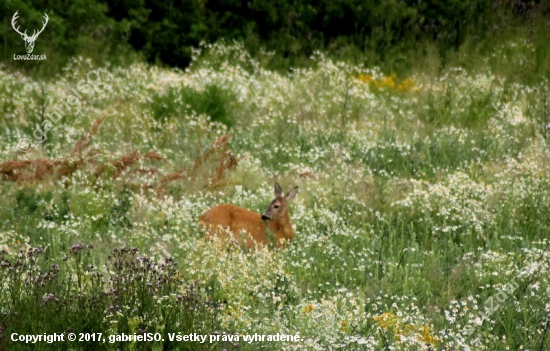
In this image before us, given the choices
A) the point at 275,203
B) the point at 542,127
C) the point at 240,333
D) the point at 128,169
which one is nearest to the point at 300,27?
the point at 542,127

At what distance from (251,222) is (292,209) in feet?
2.76

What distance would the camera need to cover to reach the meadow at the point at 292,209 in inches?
187

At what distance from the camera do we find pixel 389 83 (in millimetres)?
12328

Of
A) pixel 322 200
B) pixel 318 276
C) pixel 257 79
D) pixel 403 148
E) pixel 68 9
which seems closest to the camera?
pixel 318 276

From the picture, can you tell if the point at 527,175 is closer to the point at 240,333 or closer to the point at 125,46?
the point at 240,333

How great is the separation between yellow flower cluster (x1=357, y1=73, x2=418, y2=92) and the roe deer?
5.51 m

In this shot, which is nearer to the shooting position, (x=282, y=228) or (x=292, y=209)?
(x=282, y=228)

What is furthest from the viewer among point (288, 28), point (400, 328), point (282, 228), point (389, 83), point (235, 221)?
point (288, 28)

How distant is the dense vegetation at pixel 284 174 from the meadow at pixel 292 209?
1.0 inches

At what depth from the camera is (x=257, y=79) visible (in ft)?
42.6

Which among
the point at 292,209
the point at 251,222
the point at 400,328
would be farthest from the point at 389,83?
the point at 400,328

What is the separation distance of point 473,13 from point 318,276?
10.3m

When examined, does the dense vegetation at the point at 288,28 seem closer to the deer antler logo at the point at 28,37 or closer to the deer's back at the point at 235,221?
the deer antler logo at the point at 28,37

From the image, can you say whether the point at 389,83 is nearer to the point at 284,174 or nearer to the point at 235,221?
the point at 284,174
